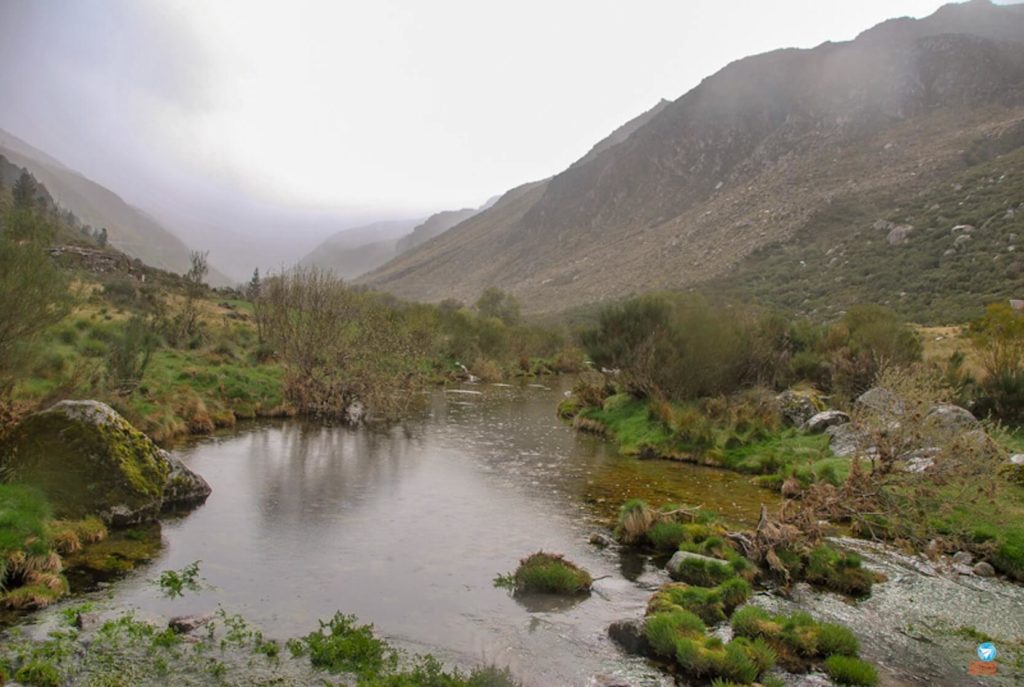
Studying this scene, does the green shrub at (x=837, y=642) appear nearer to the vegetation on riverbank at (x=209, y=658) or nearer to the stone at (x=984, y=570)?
the vegetation on riverbank at (x=209, y=658)

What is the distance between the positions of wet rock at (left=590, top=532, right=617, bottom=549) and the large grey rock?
13.5m

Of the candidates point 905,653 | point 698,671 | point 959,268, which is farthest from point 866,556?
point 959,268

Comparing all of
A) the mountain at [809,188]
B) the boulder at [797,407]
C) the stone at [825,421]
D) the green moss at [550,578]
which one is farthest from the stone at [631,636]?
the mountain at [809,188]

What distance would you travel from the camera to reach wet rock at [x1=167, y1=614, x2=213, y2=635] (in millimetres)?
9891

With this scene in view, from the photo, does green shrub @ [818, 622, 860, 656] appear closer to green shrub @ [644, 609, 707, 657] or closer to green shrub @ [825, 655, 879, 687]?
green shrub @ [825, 655, 879, 687]

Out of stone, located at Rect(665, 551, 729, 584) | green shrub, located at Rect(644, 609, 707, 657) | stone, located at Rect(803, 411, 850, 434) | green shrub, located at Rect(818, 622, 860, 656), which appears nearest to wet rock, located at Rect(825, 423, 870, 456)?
stone, located at Rect(803, 411, 850, 434)

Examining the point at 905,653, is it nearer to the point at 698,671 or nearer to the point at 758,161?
the point at 698,671

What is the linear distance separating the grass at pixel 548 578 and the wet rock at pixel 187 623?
4.92 meters

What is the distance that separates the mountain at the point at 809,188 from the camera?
2392 inches

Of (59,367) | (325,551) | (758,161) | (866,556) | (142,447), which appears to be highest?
(758,161)

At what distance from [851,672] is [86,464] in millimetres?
14688

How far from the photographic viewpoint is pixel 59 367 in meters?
22.5

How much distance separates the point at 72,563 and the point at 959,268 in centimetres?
5895

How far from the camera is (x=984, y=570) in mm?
14109
